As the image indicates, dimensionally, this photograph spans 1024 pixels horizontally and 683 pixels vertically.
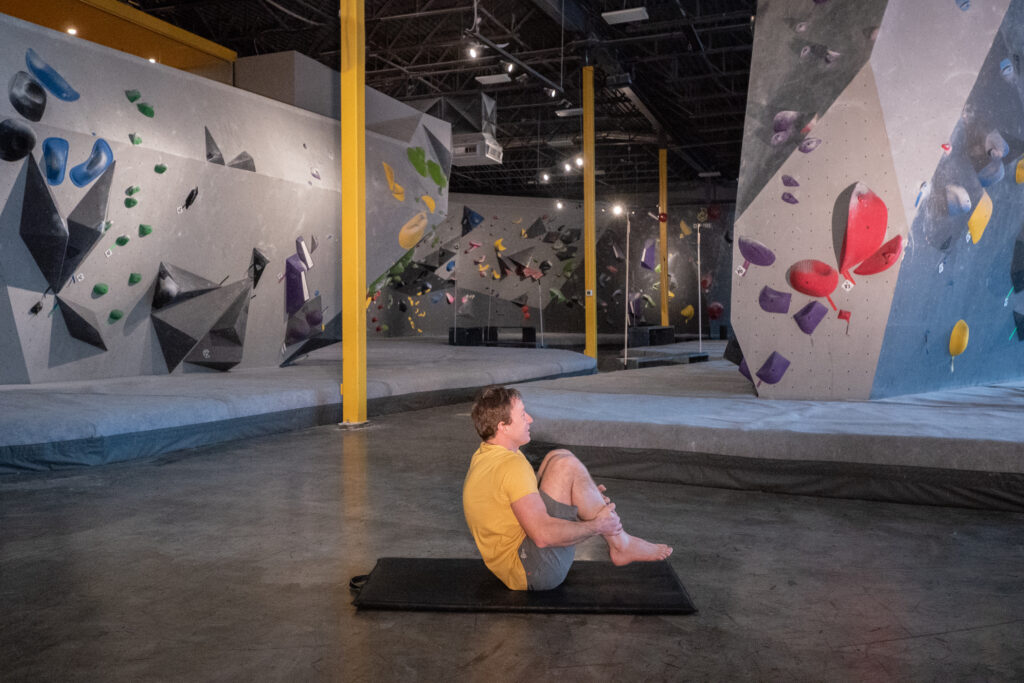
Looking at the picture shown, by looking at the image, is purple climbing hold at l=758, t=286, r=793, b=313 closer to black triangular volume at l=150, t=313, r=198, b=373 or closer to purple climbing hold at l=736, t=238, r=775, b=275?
purple climbing hold at l=736, t=238, r=775, b=275

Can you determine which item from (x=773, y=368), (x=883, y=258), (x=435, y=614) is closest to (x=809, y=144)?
(x=883, y=258)

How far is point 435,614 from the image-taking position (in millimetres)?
2666

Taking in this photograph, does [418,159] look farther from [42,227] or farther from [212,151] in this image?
[42,227]

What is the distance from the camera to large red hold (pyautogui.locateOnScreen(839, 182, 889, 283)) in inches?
216

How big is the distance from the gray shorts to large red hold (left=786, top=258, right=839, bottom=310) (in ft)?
12.1

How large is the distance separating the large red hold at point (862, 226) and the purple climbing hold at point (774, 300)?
440 mm

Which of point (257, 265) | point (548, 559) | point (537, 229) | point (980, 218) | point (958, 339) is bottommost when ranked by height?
point (548, 559)

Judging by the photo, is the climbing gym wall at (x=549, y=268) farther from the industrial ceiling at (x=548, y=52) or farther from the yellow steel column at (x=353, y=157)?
the yellow steel column at (x=353, y=157)

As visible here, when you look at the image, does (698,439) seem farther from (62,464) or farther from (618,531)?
(62,464)

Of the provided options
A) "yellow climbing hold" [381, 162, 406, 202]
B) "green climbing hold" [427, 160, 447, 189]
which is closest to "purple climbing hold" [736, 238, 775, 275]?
"yellow climbing hold" [381, 162, 406, 202]

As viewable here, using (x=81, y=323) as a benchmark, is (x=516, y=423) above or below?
below

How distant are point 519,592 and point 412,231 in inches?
368

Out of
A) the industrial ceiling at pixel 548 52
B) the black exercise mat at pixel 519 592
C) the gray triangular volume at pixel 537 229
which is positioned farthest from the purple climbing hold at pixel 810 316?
the gray triangular volume at pixel 537 229

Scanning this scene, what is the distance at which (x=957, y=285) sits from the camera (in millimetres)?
6059
